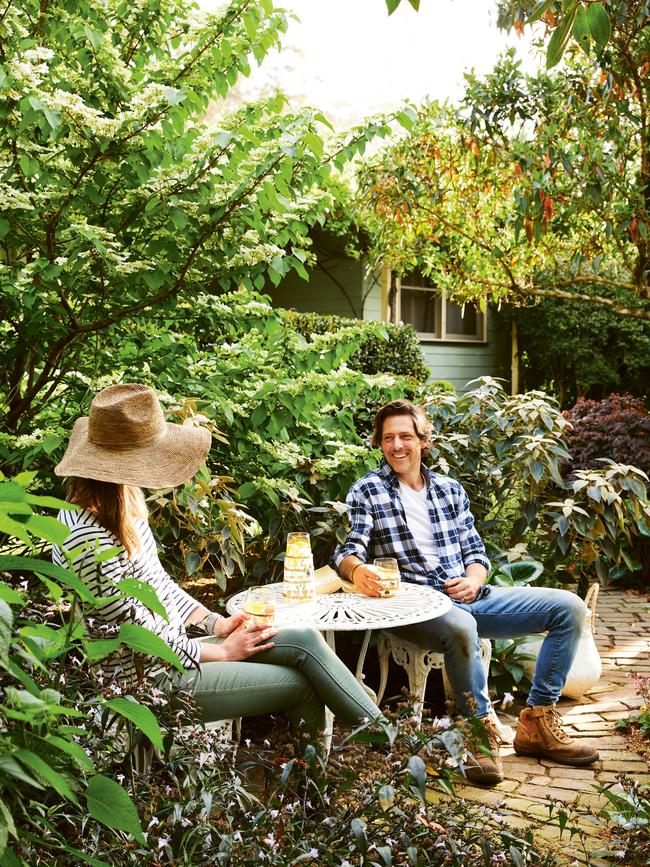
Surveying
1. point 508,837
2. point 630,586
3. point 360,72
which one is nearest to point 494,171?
point 630,586

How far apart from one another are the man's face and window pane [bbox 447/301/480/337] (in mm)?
10165

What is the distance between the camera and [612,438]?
6.99 meters

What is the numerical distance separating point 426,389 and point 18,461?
350 cm

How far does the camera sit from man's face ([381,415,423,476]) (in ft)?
13.5

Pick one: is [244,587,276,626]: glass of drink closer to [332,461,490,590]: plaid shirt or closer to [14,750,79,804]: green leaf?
[332,461,490,590]: plaid shirt

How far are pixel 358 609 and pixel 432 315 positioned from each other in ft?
35.6

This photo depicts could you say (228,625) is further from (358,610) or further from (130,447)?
(130,447)

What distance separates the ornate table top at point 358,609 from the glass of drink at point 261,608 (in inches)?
11.5

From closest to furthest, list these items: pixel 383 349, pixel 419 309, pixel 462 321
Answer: pixel 383 349 < pixel 419 309 < pixel 462 321

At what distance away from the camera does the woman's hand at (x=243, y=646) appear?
2943 millimetres

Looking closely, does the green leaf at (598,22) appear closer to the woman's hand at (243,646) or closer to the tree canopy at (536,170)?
the woman's hand at (243,646)

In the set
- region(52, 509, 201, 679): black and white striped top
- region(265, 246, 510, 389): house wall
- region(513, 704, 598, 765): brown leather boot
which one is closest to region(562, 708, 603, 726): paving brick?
region(513, 704, 598, 765): brown leather boot

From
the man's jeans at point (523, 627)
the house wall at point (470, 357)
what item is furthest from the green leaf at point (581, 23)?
the house wall at point (470, 357)

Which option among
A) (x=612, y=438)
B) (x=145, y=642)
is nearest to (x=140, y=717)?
(x=145, y=642)
